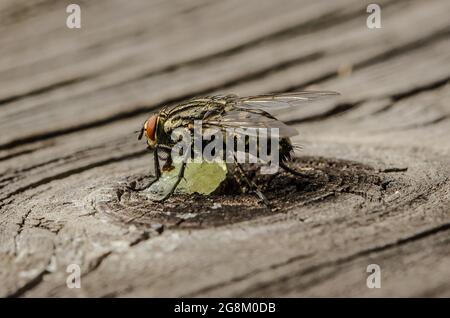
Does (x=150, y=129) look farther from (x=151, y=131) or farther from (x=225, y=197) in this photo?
(x=225, y=197)

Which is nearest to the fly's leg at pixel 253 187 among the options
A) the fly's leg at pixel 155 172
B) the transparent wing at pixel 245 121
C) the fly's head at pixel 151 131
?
the transparent wing at pixel 245 121

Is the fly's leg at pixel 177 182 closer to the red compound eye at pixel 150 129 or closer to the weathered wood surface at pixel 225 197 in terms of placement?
the weathered wood surface at pixel 225 197

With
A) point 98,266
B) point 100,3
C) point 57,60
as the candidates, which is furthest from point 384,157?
point 100,3

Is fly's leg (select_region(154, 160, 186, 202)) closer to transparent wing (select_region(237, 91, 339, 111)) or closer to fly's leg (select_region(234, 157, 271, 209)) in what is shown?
fly's leg (select_region(234, 157, 271, 209))

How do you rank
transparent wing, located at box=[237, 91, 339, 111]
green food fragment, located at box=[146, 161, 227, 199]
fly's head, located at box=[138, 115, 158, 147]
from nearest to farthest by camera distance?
green food fragment, located at box=[146, 161, 227, 199]
fly's head, located at box=[138, 115, 158, 147]
transparent wing, located at box=[237, 91, 339, 111]

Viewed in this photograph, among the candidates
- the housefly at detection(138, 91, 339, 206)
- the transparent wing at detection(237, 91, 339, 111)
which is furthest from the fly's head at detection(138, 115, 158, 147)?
the transparent wing at detection(237, 91, 339, 111)

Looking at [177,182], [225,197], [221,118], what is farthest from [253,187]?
[221,118]
